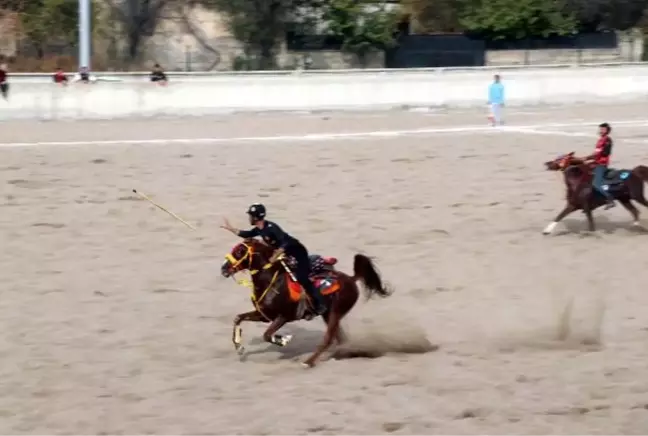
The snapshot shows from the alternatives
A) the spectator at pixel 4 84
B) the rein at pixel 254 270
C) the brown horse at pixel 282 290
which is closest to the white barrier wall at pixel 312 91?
the spectator at pixel 4 84

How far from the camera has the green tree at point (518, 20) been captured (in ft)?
160

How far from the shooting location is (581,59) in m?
48.7

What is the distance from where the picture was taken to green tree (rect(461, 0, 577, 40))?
48.6 metres

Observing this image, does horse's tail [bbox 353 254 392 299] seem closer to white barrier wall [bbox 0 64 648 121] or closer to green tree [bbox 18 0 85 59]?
white barrier wall [bbox 0 64 648 121]

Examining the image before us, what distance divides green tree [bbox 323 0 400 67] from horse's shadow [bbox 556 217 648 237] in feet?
96.9

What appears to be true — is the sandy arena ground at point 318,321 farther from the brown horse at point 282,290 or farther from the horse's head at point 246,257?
the horse's head at point 246,257

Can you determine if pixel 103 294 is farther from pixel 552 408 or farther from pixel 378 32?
pixel 378 32

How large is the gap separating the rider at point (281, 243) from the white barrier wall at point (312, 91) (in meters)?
25.1

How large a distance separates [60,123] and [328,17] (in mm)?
17337

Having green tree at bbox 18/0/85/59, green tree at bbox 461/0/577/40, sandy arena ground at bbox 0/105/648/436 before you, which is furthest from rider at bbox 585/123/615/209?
green tree at bbox 18/0/85/59

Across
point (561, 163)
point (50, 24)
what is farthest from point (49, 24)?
point (561, 163)

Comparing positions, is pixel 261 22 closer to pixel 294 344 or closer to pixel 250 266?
pixel 294 344

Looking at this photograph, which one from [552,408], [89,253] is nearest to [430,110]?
[89,253]

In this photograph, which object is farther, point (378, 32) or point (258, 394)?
point (378, 32)
